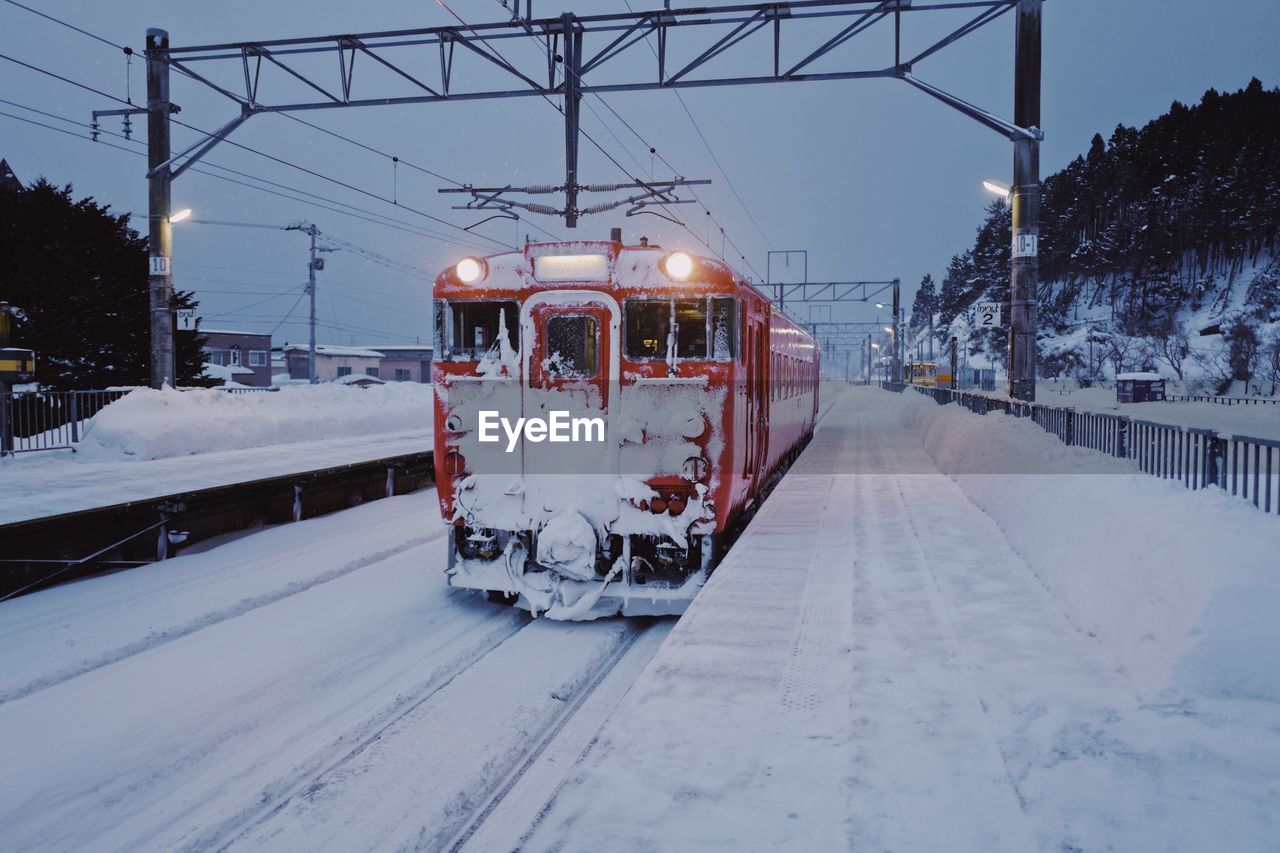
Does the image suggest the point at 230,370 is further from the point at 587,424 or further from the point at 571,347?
the point at 587,424

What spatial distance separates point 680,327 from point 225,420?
13.1 metres

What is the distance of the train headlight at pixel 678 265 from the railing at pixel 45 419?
1386cm

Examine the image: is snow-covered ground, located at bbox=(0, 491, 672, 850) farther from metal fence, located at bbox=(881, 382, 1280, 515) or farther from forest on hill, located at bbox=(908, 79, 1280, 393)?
forest on hill, located at bbox=(908, 79, 1280, 393)

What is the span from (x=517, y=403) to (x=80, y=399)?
48.0 ft

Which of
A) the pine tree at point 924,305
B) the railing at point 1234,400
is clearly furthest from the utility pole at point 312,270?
the pine tree at point 924,305

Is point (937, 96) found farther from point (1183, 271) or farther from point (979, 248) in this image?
point (979, 248)

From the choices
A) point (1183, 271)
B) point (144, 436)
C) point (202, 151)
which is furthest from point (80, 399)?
point (1183, 271)

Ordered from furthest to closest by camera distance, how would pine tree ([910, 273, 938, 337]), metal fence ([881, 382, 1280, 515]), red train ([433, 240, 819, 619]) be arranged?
pine tree ([910, 273, 938, 337])
red train ([433, 240, 819, 619])
metal fence ([881, 382, 1280, 515])

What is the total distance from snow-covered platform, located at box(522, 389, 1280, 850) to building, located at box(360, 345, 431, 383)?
78268 millimetres

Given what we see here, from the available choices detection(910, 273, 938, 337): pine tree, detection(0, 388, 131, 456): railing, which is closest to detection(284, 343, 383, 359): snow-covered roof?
detection(0, 388, 131, 456): railing

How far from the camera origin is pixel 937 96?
41.0 ft

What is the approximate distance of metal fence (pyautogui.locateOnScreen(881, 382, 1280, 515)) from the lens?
6512 mm

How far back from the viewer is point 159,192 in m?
15.5

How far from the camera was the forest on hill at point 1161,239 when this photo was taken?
251ft
